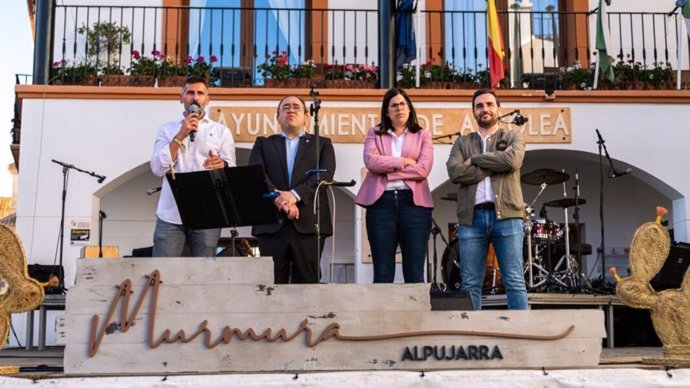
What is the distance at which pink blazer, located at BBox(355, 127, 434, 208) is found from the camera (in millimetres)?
4637

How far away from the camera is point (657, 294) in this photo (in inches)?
141

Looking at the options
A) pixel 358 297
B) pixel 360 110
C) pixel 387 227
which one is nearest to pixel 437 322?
pixel 358 297

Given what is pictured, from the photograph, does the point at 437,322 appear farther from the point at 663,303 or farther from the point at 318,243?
the point at 318,243

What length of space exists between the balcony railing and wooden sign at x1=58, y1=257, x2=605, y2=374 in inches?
219

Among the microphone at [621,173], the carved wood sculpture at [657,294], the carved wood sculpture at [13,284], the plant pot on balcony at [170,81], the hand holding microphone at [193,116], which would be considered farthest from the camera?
the plant pot on balcony at [170,81]

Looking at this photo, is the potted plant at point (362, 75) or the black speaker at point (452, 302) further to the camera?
the potted plant at point (362, 75)

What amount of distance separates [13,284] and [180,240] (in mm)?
1145

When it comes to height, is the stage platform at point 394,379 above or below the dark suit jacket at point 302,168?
below

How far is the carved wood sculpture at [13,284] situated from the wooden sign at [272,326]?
Answer: 0.27m

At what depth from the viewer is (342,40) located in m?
10.1

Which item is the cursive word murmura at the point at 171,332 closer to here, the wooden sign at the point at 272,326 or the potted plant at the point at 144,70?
the wooden sign at the point at 272,326

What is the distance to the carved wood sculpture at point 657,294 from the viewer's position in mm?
3477

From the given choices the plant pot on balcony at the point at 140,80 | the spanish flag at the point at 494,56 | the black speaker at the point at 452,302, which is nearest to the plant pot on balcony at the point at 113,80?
the plant pot on balcony at the point at 140,80

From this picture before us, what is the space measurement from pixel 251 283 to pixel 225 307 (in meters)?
0.14
